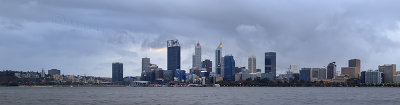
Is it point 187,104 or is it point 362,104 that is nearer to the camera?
point 187,104

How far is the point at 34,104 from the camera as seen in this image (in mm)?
102375

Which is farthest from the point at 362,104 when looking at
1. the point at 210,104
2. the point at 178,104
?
the point at 178,104

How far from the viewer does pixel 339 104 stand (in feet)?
347

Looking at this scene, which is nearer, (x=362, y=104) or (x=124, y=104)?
(x=124, y=104)

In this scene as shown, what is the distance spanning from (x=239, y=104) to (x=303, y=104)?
50.1ft

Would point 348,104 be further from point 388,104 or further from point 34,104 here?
point 34,104

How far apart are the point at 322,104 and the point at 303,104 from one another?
4399 millimetres

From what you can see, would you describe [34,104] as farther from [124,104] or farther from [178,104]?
[178,104]

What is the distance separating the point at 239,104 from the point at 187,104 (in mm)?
13407

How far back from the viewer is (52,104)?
101 metres

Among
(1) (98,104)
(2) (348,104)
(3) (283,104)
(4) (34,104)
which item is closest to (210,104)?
(3) (283,104)

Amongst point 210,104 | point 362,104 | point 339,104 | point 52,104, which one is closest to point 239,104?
point 210,104

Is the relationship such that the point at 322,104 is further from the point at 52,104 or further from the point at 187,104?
the point at 52,104

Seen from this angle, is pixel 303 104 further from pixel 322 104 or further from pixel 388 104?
pixel 388 104
